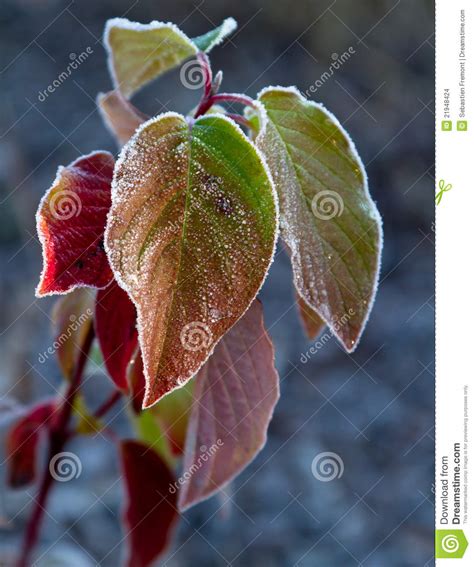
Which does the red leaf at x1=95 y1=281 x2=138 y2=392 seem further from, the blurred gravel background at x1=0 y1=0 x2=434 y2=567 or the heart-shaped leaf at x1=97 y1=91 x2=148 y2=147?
the blurred gravel background at x1=0 y1=0 x2=434 y2=567

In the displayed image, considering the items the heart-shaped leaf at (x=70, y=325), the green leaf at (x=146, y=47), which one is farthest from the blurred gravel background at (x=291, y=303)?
the green leaf at (x=146, y=47)

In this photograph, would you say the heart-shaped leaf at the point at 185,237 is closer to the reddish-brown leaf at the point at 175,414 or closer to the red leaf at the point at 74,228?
the red leaf at the point at 74,228

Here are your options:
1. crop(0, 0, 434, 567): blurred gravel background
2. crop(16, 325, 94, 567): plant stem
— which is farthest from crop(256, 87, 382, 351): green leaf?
crop(0, 0, 434, 567): blurred gravel background

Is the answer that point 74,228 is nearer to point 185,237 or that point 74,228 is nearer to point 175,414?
point 185,237

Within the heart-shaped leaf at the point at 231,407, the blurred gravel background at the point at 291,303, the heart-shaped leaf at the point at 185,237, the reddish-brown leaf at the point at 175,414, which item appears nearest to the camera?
the heart-shaped leaf at the point at 185,237

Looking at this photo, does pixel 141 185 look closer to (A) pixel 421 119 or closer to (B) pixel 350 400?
(B) pixel 350 400
